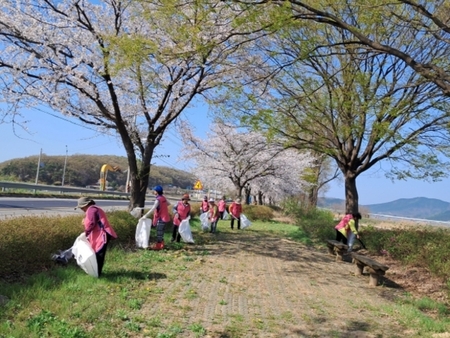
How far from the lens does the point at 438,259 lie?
31.4 feet

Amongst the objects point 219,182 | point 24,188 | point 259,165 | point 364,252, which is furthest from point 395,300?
point 219,182

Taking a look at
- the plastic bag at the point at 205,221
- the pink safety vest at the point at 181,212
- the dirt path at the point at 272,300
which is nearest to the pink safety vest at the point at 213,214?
the plastic bag at the point at 205,221

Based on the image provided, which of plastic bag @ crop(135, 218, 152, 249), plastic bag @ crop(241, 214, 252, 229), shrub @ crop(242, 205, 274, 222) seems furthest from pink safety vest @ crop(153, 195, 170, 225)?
shrub @ crop(242, 205, 274, 222)

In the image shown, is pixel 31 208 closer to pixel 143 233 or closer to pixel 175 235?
pixel 175 235

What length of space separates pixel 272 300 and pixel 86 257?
288 cm

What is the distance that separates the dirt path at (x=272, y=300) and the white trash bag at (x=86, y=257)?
1.05 m

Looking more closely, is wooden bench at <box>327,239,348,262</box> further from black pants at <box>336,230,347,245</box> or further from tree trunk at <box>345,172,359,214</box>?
tree trunk at <box>345,172,359,214</box>

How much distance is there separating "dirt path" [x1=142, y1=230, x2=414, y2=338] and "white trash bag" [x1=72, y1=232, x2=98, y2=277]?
1.05 metres

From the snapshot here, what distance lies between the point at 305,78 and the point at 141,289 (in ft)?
31.8

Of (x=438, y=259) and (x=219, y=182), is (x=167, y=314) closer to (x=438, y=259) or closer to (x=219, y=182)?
(x=438, y=259)

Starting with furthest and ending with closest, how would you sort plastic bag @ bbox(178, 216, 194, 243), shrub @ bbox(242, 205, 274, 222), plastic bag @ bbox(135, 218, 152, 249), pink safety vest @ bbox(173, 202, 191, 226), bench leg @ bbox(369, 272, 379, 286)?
shrub @ bbox(242, 205, 274, 222) → pink safety vest @ bbox(173, 202, 191, 226) → plastic bag @ bbox(178, 216, 194, 243) → plastic bag @ bbox(135, 218, 152, 249) → bench leg @ bbox(369, 272, 379, 286)

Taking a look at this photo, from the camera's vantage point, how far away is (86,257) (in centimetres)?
621

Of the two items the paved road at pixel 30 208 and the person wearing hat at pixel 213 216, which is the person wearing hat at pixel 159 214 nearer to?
the paved road at pixel 30 208

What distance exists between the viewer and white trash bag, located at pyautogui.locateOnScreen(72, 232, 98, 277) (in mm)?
6223
